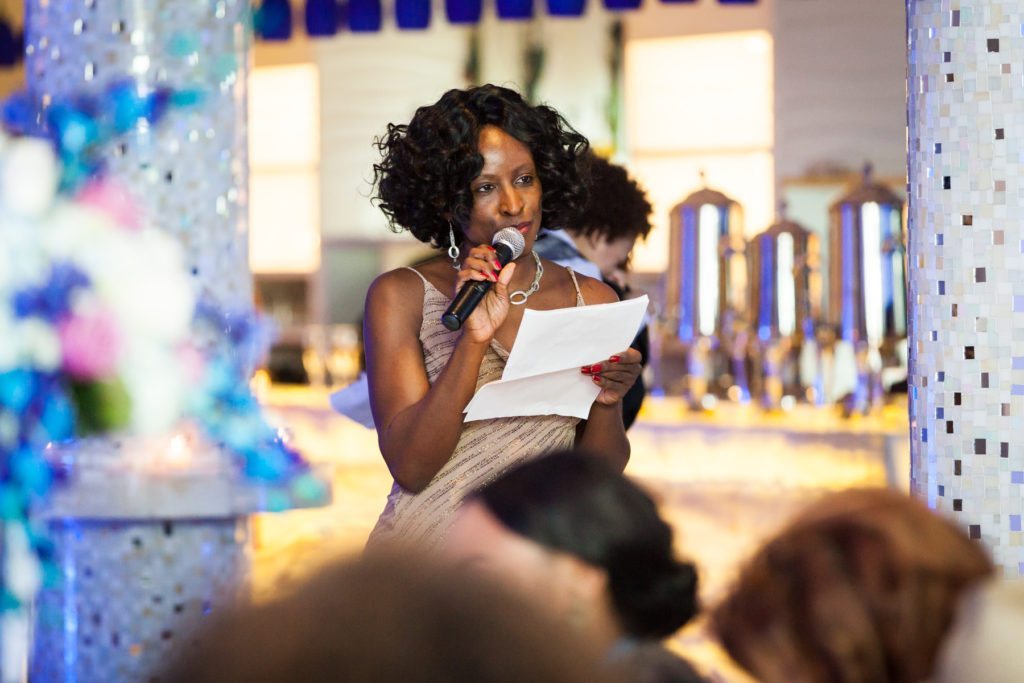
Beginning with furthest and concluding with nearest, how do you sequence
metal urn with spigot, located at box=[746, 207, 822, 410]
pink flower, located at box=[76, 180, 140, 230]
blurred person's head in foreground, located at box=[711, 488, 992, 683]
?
metal urn with spigot, located at box=[746, 207, 822, 410] < pink flower, located at box=[76, 180, 140, 230] < blurred person's head in foreground, located at box=[711, 488, 992, 683]

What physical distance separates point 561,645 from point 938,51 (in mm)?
1502

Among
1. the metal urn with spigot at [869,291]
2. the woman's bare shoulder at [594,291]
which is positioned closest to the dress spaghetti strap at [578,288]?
the woman's bare shoulder at [594,291]

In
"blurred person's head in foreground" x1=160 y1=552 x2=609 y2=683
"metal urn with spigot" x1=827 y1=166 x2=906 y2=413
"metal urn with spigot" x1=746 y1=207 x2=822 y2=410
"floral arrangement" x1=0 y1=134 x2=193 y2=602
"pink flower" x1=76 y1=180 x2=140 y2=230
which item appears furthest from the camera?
"metal urn with spigot" x1=746 y1=207 x2=822 y2=410

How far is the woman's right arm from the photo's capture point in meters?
1.53

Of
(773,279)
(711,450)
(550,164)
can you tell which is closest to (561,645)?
(550,164)

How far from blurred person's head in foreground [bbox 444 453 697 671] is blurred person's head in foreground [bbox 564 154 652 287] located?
4.76ft

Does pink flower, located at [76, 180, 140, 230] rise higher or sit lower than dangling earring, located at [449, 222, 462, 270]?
higher

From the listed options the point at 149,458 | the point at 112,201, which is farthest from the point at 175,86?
the point at 149,458

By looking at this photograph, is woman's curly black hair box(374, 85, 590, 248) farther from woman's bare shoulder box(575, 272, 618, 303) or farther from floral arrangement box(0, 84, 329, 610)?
floral arrangement box(0, 84, 329, 610)

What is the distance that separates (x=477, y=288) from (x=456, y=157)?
202 mm

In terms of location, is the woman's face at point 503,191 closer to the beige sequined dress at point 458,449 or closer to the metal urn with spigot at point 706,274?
the beige sequined dress at point 458,449

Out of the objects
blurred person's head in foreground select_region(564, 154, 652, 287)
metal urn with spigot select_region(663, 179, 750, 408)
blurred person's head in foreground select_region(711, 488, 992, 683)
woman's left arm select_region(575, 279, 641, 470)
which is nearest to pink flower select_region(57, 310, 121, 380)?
woman's left arm select_region(575, 279, 641, 470)

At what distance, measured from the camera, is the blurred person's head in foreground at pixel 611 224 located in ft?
7.84

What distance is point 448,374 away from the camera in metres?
1.54
